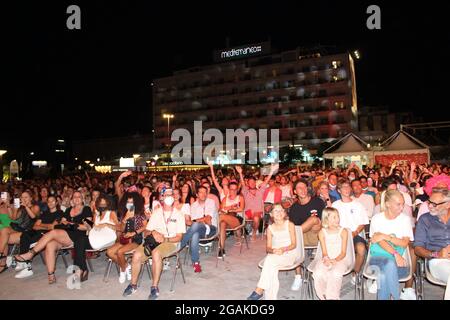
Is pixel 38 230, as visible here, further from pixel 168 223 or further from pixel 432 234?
pixel 432 234

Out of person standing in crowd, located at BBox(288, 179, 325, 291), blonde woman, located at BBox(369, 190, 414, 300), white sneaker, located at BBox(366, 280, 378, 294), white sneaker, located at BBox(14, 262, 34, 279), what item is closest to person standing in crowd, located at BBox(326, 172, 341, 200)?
person standing in crowd, located at BBox(288, 179, 325, 291)

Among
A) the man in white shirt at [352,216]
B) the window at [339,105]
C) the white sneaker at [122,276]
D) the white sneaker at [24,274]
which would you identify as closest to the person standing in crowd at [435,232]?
the man in white shirt at [352,216]

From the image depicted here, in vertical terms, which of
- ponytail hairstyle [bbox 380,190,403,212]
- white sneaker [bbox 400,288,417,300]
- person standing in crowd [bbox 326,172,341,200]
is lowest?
white sneaker [bbox 400,288,417,300]

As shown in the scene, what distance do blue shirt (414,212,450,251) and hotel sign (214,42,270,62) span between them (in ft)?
207

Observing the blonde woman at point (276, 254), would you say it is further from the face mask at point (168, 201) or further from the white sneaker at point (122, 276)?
the white sneaker at point (122, 276)

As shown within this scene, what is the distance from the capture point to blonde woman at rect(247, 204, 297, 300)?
4.32m

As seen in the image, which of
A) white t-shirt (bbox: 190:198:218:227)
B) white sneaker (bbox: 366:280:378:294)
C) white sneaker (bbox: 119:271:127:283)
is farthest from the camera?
white t-shirt (bbox: 190:198:218:227)

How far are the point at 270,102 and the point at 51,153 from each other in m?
36.1

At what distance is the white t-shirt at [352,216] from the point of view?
509 centimetres

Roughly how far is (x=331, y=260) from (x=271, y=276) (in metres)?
0.75

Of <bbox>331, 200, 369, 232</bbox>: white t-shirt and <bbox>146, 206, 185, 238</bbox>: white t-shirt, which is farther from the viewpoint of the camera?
<bbox>146, 206, 185, 238</bbox>: white t-shirt

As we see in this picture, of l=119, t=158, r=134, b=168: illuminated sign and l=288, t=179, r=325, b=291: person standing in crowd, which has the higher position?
l=119, t=158, r=134, b=168: illuminated sign

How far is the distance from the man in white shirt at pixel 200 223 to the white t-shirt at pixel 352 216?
2346mm

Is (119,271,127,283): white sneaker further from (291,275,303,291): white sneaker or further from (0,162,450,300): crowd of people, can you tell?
(291,275,303,291): white sneaker
